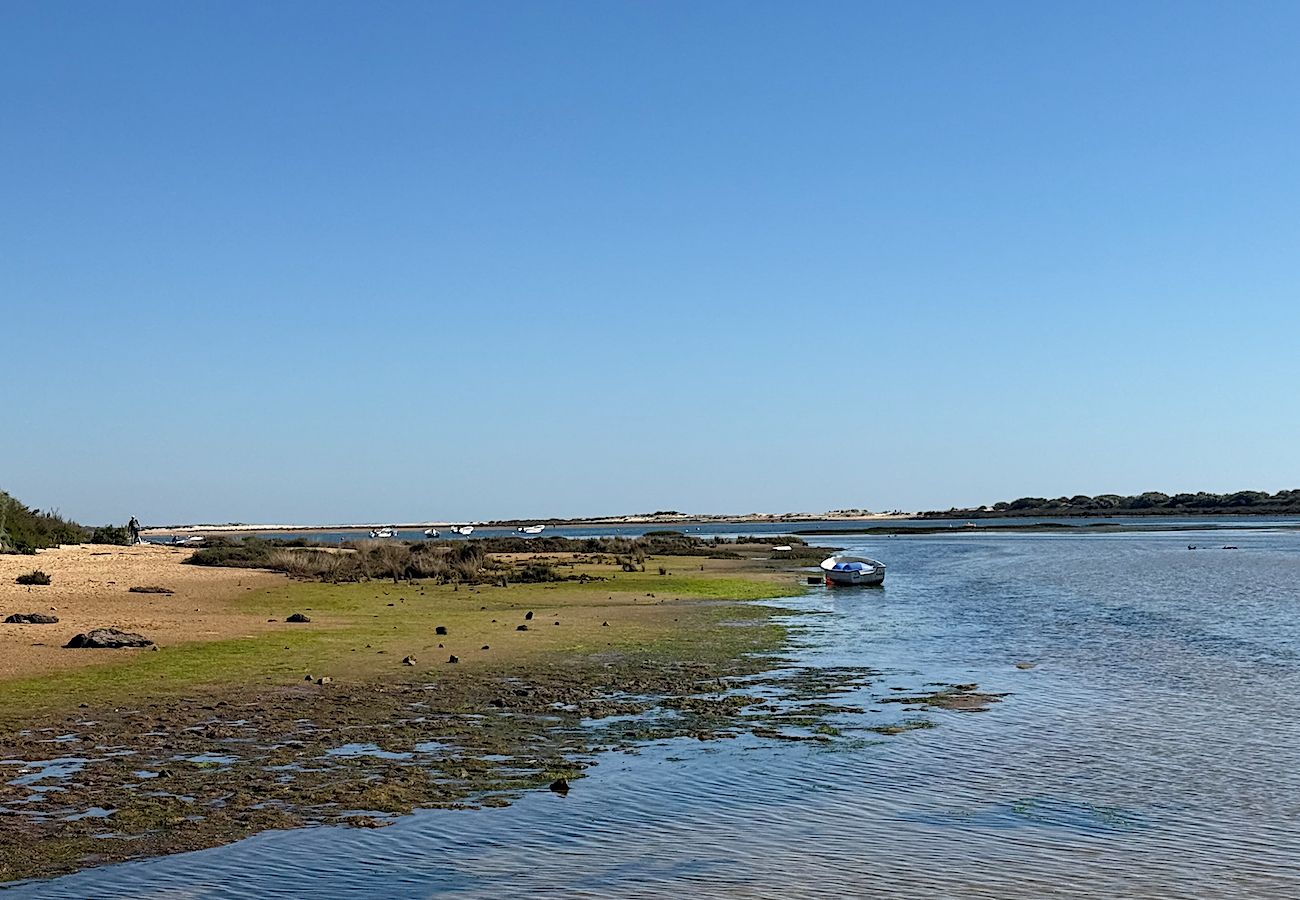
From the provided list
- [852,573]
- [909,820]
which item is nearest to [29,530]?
[852,573]

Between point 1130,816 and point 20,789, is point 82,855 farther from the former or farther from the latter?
point 1130,816

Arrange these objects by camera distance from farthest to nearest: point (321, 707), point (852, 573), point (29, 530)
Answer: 1. point (29, 530)
2. point (852, 573)
3. point (321, 707)

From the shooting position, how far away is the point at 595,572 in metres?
53.2

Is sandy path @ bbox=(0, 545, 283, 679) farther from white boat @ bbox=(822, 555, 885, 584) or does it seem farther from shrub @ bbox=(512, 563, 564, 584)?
white boat @ bbox=(822, 555, 885, 584)

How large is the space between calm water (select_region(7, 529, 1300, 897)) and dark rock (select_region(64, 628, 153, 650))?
39.3ft

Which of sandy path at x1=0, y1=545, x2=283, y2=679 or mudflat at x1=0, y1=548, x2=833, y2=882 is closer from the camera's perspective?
mudflat at x1=0, y1=548, x2=833, y2=882

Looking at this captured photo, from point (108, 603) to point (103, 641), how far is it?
370 inches

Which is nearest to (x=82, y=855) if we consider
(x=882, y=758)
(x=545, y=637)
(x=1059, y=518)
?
(x=882, y=758)

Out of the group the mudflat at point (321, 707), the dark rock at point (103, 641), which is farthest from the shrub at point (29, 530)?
the dark rock at point (103, 641)

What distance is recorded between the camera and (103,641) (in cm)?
2216

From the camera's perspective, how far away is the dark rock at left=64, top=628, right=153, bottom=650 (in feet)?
72.0

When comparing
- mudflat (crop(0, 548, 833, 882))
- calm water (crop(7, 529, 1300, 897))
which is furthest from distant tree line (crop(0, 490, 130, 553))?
calm water (crop(7, 529, 1300, 897))

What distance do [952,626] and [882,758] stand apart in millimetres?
19175

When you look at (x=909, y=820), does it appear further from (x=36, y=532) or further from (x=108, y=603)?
(x=36, y=532)
